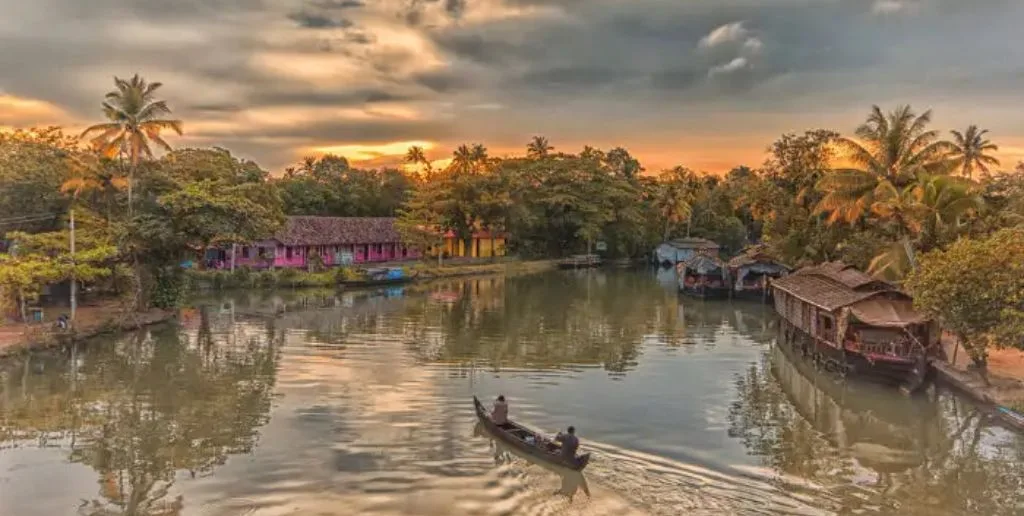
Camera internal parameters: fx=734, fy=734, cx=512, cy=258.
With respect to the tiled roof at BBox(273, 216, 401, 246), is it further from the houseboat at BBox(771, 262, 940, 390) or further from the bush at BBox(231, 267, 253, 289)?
the houseboat at BBox(771, 262, 940, 390)

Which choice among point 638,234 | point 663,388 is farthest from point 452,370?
point 638,234

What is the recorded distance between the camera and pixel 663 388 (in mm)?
25922

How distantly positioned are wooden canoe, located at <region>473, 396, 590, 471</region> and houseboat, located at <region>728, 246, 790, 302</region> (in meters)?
38.1

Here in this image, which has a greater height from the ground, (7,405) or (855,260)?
(855,260)

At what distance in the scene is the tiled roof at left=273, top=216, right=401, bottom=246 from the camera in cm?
6575

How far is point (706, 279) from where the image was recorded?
183 feet

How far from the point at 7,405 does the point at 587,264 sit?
74388 millimetres

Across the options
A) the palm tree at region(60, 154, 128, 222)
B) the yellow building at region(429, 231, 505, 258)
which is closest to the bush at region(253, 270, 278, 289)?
the palm tree at region(60, 154, 128, 222)

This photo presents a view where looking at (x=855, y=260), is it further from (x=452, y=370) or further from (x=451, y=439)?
(x=451, y=439)

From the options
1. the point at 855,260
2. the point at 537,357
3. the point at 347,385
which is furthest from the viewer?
the point at 855,260

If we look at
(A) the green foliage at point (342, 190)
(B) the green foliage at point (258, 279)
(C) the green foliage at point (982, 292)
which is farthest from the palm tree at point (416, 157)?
(C) the green foliage at point (982, 292)

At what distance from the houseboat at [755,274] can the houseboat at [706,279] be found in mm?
641

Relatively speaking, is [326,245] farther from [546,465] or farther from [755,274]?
[546,465]

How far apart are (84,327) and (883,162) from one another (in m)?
38.9
